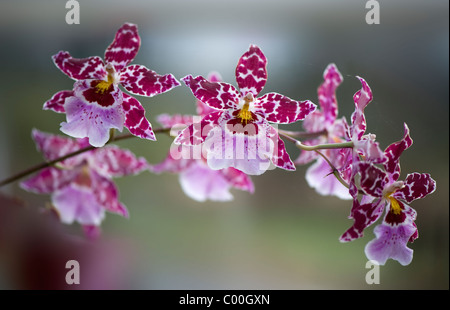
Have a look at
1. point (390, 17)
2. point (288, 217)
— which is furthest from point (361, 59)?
point (288, 217)

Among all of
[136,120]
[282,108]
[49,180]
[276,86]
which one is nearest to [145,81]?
[136,120]

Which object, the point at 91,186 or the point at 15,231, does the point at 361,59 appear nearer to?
the point at 91,186

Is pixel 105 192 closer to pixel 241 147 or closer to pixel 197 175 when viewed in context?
pixel 197 175

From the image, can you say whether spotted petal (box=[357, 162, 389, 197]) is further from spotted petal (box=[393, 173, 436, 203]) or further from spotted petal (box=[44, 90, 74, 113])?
spotted petal (box=[44, 90, 74, 113])

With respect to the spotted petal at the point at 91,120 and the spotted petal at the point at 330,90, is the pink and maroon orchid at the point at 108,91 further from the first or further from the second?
the spotted petal at the point at 330,90

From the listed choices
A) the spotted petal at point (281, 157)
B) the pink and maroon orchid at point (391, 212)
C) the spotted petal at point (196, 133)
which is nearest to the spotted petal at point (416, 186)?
the pink and maroon orchid at point (391, 212)

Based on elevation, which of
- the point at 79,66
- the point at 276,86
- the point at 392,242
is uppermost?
the point at 276,86

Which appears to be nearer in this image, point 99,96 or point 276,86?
point 99,96
